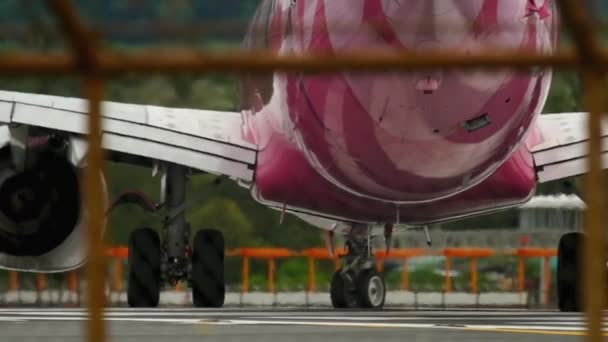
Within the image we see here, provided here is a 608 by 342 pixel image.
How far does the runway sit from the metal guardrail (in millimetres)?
4031

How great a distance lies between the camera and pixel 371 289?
19641 millimetres

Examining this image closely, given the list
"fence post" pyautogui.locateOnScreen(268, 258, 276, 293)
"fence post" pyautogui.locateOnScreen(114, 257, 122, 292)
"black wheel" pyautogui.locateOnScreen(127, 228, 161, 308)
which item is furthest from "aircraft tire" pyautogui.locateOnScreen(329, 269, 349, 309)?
"fence post" pyautogui.locateOnScreen(114, 257, 122, 292)

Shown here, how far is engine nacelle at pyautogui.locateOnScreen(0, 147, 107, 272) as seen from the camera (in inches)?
665

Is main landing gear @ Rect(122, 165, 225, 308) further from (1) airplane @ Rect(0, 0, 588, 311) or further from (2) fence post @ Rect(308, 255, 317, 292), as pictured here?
(2) fence post @ Rect(308, 255, 317, 292)

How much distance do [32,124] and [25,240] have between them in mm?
1325

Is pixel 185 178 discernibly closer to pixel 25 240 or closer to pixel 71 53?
pixel 25 240

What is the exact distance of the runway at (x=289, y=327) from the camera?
10609 millimetres

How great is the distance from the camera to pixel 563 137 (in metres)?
17.9

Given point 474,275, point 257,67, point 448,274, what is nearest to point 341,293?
point 448,274

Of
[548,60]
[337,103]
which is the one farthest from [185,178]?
[548,60]

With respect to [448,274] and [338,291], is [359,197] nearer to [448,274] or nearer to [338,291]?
[338,291]

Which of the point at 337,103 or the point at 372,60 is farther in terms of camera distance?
the point at 337,103

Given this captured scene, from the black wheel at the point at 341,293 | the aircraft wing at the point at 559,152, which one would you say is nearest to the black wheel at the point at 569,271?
the aircraft wing at the point at 559,152

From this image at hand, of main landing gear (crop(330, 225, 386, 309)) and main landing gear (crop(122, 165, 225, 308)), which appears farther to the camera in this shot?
main landing gear (crop(330, 225, 386, 309))
